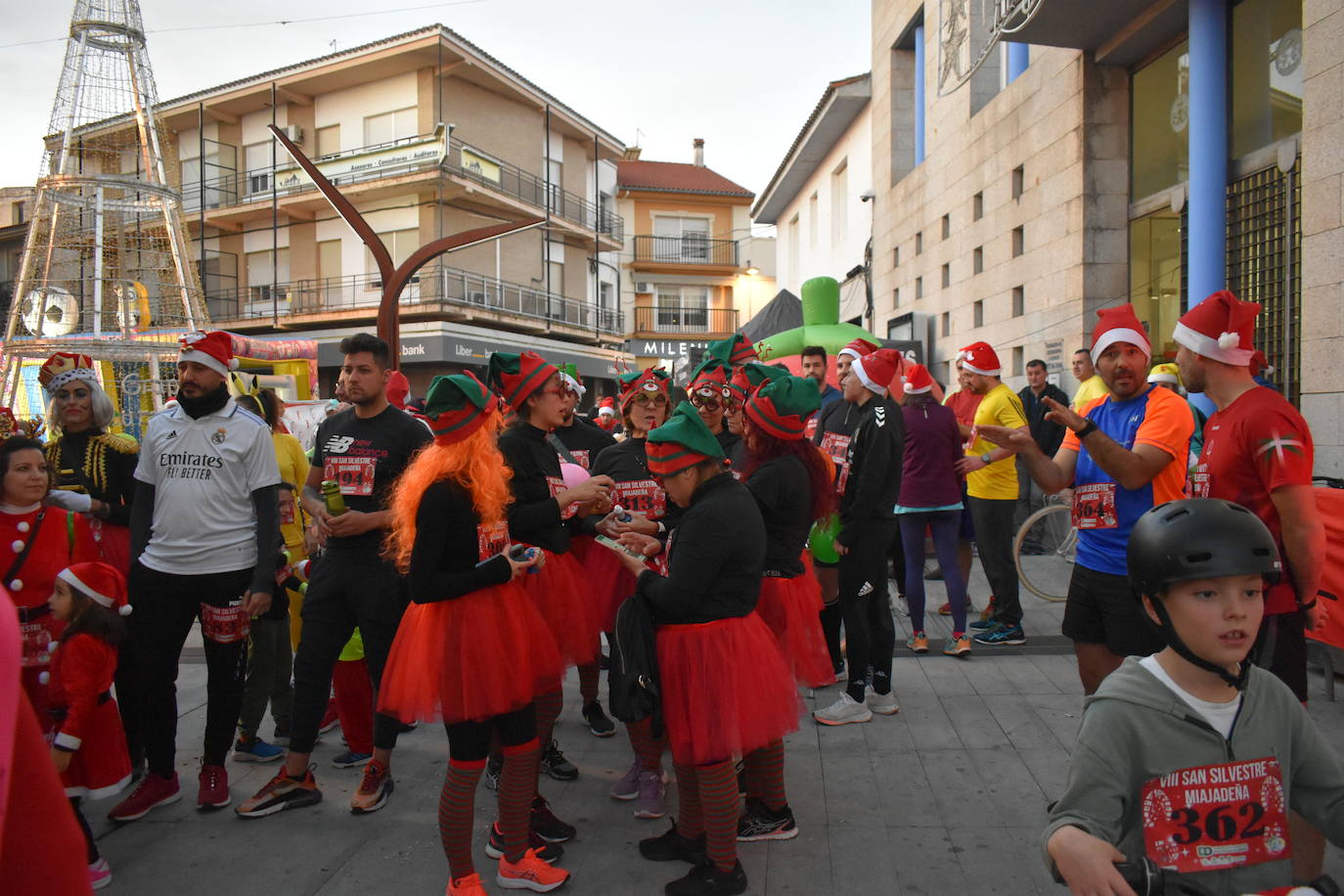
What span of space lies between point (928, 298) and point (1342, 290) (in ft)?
30.6

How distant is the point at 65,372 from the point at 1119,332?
200 inches

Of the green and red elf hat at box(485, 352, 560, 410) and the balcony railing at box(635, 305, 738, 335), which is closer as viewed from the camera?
the green and red elf hat at box(485, 352, 560, 410)

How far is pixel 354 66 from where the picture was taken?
26.3m

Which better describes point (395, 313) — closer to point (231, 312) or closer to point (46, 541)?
point (46, 541)

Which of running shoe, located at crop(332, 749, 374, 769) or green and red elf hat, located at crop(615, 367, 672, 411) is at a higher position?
green and red elf hat, located at crop(615, 367, 672, 411)

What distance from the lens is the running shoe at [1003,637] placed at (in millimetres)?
6051

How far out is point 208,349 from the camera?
3.70 meters

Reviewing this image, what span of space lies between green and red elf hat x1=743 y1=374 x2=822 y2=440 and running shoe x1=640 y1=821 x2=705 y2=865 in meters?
1.78

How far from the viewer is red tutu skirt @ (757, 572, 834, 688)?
12.3 feet

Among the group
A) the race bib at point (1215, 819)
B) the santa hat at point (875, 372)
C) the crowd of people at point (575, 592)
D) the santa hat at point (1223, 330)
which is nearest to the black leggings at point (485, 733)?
the crowd of people at point (575, 592)

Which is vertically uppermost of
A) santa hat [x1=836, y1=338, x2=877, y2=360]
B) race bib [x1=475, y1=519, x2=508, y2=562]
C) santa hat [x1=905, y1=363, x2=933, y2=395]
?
santa hat [x1=836, y1=338, x2=877, y2=360]

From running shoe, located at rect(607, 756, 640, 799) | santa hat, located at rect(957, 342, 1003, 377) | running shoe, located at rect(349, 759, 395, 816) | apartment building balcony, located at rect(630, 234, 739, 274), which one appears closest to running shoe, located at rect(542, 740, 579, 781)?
running shoe, located at rect(607, 756, 640, 799)

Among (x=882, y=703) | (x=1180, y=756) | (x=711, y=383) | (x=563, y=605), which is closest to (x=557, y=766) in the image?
(x=563, y=605)

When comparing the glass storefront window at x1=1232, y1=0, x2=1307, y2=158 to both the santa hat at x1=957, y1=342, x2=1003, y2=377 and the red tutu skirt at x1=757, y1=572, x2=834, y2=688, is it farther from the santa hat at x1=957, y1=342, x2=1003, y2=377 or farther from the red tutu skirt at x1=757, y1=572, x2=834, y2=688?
the red tutu skirt at x1=757, y1=572, x2=834, y2=688
